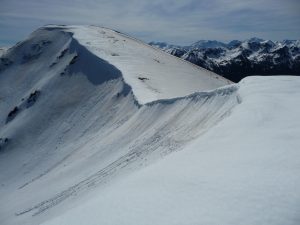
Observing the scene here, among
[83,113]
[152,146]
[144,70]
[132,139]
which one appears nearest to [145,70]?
[144,70]

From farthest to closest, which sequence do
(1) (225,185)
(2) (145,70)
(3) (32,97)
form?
(3) (32,97)
(2) (145,70)
(1) (225,185)

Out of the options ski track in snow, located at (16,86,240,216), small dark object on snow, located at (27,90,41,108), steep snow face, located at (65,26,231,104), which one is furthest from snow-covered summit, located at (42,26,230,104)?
small dark object on snow, located at (27,90,41,108)

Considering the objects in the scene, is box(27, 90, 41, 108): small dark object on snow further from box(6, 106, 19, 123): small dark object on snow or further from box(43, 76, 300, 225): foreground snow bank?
box(43, 76, 300, 225): foreground snow bank

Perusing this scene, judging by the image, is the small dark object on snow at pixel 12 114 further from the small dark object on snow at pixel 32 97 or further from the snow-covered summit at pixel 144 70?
the snow-covered summit at pixel 144 70

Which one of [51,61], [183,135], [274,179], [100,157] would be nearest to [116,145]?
[100,157]

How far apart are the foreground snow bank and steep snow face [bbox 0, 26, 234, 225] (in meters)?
5.71

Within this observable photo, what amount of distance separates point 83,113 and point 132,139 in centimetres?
1696

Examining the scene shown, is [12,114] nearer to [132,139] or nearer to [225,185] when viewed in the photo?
[132,139]

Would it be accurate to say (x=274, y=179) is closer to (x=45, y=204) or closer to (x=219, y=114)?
(x=219, y=114)

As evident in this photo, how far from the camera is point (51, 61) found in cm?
6159

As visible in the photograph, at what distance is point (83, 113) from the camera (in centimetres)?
4234

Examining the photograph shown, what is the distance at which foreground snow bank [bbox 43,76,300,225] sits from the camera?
6375 millimetres

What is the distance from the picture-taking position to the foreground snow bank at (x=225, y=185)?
6.38 m

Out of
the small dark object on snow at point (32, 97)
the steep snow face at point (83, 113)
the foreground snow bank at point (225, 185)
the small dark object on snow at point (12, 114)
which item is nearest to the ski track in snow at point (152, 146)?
the steep snow face at point (83, 113)
